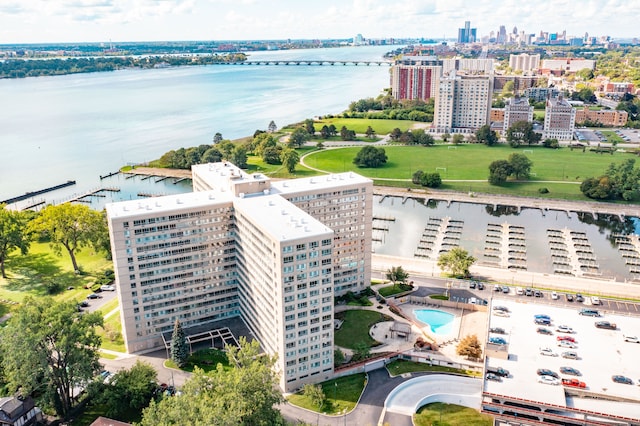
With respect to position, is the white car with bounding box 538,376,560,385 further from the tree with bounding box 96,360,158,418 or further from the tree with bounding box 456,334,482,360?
the tree with bounding box 96,360,158,418

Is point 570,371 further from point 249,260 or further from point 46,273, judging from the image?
point 46,273

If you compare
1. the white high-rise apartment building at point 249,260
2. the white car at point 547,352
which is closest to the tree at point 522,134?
the white high-rise apartment building at point 249,260

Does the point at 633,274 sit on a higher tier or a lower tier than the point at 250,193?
lower

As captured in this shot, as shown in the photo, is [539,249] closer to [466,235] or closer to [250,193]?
[466,235]

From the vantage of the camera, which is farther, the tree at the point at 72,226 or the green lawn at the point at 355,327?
the tree at the point at 72,226

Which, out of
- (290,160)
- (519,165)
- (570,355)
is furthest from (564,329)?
(290,160)

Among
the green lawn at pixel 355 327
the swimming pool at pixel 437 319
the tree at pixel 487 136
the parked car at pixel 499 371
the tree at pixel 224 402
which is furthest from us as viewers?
the tree at pixel 487 136

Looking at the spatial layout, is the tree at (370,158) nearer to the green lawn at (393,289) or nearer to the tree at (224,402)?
the green lawn at (393,289)

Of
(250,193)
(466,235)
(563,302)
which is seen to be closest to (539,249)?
(466,235)
